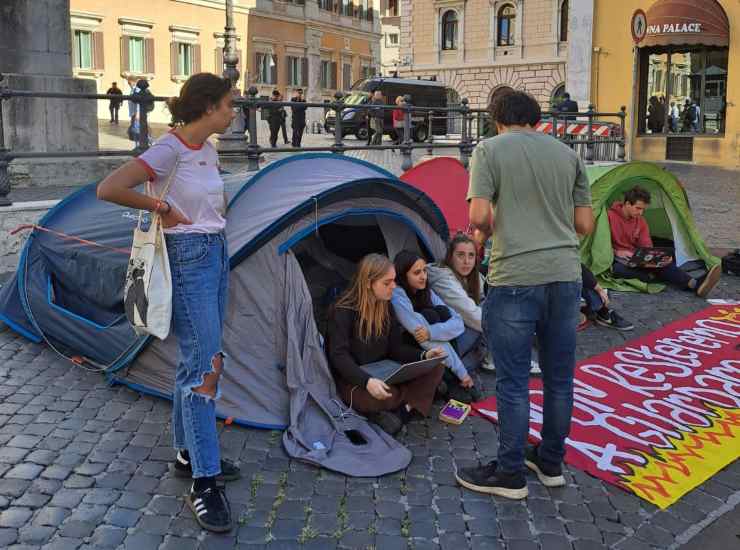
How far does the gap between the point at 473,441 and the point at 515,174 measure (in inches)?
66.5

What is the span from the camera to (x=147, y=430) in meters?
4.64

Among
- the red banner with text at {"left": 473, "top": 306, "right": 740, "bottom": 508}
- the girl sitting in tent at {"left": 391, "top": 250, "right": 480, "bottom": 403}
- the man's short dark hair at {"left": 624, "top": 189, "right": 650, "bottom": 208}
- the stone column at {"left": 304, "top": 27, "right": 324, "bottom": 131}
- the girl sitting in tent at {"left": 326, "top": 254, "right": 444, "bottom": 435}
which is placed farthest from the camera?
the stone column at {"left": 304, "top": 27, "right": 324, "bottom": 131}

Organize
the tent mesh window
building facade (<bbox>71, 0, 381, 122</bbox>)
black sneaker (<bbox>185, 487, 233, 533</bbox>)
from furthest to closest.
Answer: building facade (<bbox>71, 0, 381, 122</bbox>)
the tent mesh window
black sneaker (<bbox>185, 487, 233, 533</bbox>)

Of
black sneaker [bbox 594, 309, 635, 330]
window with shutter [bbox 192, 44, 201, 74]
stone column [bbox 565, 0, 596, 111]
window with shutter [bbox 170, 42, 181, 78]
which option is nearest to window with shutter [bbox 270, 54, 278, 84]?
window with shutter [bbox 192, 44, 201, 74]

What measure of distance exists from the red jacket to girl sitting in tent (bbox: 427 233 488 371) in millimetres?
3125

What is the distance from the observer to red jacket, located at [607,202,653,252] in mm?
8469

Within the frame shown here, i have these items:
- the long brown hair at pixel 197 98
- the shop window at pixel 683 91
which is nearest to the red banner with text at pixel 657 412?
the long brown hair at pixel 197 98

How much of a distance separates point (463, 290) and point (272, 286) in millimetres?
1477

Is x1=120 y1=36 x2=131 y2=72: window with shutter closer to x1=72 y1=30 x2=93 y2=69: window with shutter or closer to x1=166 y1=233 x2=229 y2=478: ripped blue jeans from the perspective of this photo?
x1=72 y1=30 x2=93 y2=69: window with shutter

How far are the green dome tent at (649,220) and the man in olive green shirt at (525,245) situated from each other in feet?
15.1

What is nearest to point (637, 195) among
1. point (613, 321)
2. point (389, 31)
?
point (613, 321)

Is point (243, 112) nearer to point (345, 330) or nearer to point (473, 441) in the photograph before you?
point (345, 330)

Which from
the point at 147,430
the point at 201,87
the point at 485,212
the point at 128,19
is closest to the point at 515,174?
the point at 485,212

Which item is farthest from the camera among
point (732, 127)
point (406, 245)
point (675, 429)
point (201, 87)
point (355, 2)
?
point (355, 2)
